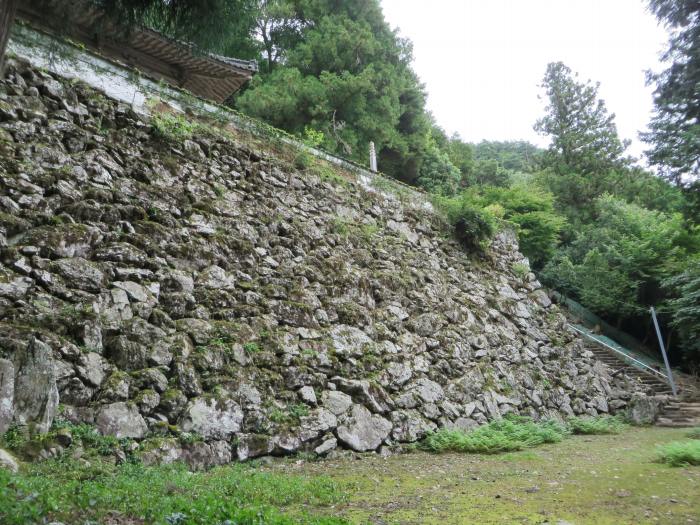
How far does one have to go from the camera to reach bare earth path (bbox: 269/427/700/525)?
3.85 metres

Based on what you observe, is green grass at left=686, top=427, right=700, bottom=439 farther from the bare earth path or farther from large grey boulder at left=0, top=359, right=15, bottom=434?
large grey boulder at left=0, top=359, right=15, bottom=434

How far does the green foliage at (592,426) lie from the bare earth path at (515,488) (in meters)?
2.81

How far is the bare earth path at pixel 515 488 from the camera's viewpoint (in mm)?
3854

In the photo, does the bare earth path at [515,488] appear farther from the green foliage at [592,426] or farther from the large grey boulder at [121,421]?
the green foliage at [592,426]

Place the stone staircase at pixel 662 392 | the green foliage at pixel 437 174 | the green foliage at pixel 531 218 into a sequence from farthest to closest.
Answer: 1. the green foliage at pixel 437 174
2. the green foliage at pixel 531 218
3. the stone staircase at pixel 662 392

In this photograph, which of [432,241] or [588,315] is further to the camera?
[588,315]

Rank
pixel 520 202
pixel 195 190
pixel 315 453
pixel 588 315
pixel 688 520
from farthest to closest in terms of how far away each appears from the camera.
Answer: pixel 520 202, pixel 588 315, pixel 195 190, pixel 315 453, pixel 688 520

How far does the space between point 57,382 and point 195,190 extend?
4.05 meters

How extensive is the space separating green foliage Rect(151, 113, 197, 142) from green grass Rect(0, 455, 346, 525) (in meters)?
5.58

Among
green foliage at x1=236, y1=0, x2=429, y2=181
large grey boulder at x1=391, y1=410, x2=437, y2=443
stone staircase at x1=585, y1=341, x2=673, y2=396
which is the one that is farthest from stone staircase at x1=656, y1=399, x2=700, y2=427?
green foliage at x1=236, y1=0, x2=429, y2=181

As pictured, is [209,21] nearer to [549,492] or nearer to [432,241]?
[549,492]

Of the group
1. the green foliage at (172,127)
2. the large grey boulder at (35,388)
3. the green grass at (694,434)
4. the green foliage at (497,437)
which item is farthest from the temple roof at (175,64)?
the green grass at (694,434)

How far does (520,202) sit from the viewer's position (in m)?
20.2

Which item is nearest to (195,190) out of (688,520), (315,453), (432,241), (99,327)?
(99,327)
